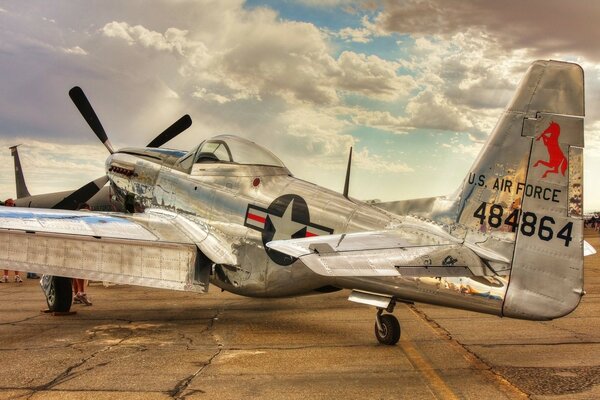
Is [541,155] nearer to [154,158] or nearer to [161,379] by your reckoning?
Result: [161,379]

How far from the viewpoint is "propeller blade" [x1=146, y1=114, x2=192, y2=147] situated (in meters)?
15.3

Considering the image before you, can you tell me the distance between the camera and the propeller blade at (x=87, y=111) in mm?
13883

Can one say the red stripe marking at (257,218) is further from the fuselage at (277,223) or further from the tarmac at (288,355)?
the tarmac at (288,355)

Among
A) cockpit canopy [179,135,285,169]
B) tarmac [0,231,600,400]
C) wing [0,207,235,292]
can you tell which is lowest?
tarmac [0,231,600,400]

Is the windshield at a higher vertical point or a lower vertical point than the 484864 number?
higher

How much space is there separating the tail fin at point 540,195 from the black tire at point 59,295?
704 centimetres

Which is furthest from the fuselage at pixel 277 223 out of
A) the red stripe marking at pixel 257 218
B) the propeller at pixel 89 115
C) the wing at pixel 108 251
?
the propeller at pixel 89 115

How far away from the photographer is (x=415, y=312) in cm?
992

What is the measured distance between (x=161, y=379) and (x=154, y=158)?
6.03 metres

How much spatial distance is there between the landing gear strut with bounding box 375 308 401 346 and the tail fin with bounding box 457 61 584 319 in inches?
67.7

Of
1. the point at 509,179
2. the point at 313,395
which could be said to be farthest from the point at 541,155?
the point at 313,395

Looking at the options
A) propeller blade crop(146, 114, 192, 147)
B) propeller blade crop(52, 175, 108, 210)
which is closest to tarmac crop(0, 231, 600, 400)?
propeller blade crop(52, 175, 108, 210)

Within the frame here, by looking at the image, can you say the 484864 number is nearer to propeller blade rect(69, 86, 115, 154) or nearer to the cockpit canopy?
the cockpit canopy

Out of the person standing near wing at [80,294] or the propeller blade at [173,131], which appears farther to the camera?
the propeller blade at [173,131]
